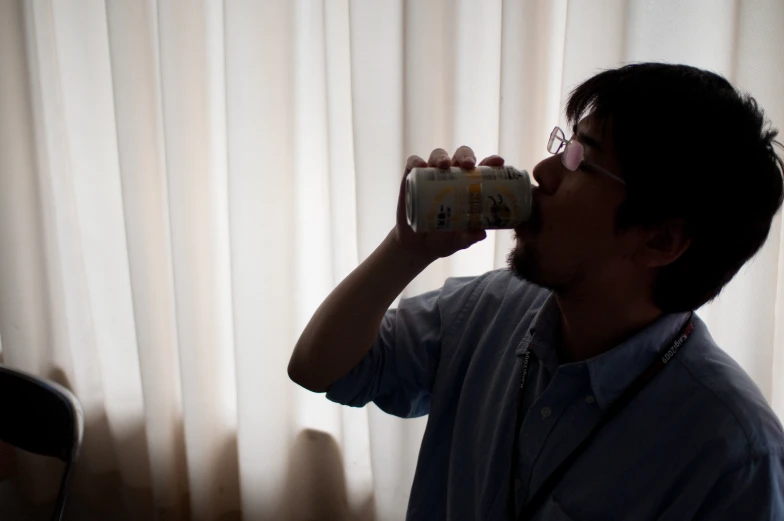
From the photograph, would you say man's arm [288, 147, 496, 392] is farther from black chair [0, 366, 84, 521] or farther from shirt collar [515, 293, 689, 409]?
black chair [0, 366, 84, 521]

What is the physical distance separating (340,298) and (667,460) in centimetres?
46

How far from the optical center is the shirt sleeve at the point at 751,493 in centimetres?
59

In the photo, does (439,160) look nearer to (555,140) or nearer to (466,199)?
(466,199)

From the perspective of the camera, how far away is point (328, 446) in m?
1.49

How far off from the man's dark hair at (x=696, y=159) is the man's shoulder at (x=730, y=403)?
0.35 ft

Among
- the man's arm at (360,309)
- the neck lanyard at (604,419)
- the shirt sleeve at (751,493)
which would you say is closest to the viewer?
the shirt sleeve at (751,493)

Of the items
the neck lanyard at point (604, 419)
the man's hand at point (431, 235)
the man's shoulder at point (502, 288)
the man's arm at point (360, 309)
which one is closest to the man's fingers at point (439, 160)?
the man's hand at point (431, 235)

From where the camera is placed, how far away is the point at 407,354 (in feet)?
2.96

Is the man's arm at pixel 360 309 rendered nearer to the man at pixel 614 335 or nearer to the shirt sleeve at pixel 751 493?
the man at pixel 614 335

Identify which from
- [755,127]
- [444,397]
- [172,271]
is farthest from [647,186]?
[172,271]

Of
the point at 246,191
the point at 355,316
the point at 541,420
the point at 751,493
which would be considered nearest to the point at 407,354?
the point at 355,316

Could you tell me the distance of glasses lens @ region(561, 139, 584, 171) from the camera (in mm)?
721

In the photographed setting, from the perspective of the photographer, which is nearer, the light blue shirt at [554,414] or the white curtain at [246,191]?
the light blue shirt at [554,414]

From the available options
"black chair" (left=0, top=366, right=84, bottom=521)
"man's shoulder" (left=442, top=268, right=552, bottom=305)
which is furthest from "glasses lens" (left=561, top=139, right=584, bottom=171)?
"black chair" (left=0, top=366, right=84, bottom=521)
